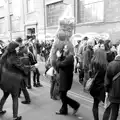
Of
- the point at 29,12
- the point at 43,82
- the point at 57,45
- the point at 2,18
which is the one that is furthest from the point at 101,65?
the point at 2,18

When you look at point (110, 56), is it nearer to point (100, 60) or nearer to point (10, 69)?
point (100, 60)

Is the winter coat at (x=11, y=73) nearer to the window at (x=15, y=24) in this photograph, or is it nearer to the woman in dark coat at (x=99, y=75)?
the woman in dark coat at (x=99, y=75)

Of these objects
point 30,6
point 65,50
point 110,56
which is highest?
point 30,6

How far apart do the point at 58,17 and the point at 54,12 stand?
0.82 metres

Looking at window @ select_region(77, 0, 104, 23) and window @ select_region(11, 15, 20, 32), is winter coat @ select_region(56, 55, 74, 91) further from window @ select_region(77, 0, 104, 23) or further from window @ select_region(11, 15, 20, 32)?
window @ select_region(11, 15, 20, 32)

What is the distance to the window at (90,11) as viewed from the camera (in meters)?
12.1

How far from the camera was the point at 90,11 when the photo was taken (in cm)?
1294

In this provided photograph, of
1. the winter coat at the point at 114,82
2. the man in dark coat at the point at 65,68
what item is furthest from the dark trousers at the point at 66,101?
the winter coat at the point at 114,82

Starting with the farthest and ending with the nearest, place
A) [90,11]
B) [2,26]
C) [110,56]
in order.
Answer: [2,26], [90,11], [110,56]

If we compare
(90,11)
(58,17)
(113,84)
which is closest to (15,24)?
(58,17)

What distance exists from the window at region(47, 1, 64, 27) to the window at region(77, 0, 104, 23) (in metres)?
2.28

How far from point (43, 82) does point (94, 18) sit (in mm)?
8041

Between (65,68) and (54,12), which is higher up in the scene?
(54,12)

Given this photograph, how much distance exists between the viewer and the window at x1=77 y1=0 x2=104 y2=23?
39.7ft
